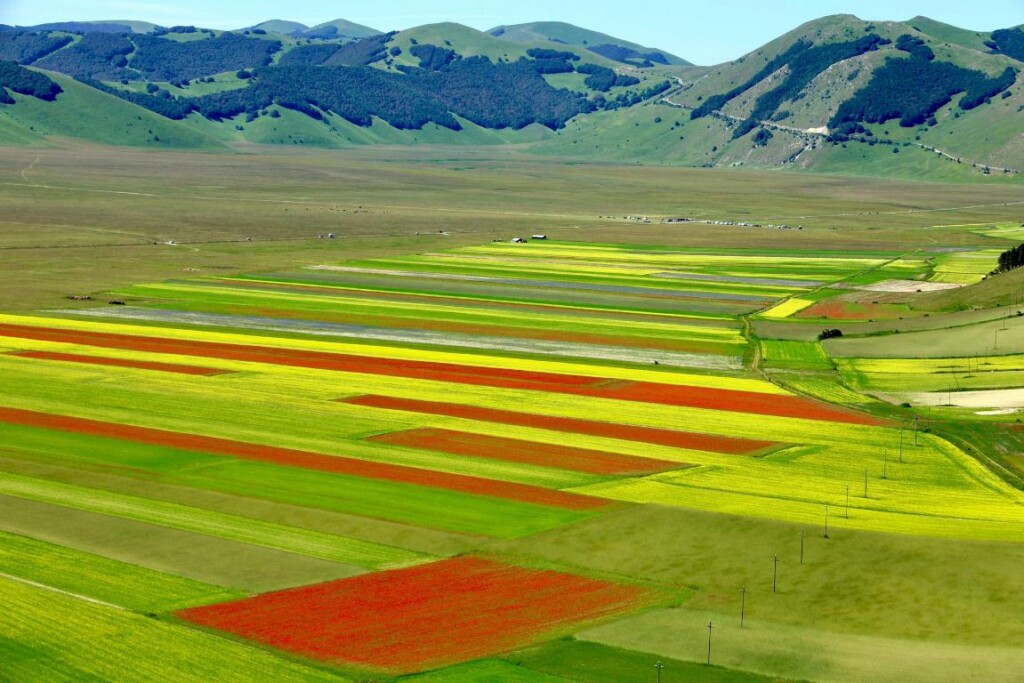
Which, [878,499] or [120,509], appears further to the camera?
[878,499]

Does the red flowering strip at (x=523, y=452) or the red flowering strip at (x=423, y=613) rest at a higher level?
the red flowering strip at (x=423, y=613)

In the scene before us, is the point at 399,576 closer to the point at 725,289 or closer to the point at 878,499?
the point at 878,499

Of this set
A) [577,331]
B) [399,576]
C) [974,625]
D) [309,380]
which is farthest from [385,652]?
[577,331]

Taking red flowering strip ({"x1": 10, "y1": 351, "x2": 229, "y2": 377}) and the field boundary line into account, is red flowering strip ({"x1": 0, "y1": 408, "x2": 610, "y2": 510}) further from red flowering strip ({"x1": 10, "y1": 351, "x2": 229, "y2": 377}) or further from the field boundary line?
the field boundary line

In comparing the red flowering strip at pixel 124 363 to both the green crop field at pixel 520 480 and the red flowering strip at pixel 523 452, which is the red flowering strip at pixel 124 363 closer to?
the green crop field at pixel 520 480

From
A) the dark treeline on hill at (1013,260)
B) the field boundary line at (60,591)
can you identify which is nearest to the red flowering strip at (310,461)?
the field boundary line at (60,591)

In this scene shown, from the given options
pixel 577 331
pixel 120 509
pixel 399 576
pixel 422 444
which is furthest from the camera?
pixel 577 331

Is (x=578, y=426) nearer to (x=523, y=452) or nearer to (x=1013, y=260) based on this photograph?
(x=523, y=452)
